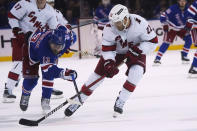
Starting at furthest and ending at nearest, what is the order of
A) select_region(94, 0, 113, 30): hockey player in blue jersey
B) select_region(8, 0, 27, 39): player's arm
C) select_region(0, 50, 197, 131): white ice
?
select_region(94, 0, 113, 30): hockey player in blue jersey, select_region(8, 0, 27, 39): player's arm, select_region(0, 50, 197, 131): white ice

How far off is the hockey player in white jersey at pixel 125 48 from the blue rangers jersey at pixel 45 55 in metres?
0.28

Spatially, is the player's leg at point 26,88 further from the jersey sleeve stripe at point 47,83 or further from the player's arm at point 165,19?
the player's arm at point 165,19

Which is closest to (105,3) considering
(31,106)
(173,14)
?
(173,14)

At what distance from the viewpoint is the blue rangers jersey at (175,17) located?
22.6ft

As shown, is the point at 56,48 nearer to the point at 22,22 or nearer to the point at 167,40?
the point at 22,22

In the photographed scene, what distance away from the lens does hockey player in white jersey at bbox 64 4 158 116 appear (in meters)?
3.46

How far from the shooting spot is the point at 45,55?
3.38 metres

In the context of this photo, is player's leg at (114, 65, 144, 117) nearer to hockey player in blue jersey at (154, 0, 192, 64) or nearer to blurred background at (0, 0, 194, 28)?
hockey player in blue jersey at (154, 0, 192, 64)

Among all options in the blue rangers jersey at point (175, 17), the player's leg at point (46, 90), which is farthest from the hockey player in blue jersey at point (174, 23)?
the player's leg at point (46, 90)

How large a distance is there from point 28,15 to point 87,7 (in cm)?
426

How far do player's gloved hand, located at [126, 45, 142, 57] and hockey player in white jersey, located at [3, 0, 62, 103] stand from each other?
1.08 m

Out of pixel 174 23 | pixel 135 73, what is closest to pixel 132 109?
pixel 135 73

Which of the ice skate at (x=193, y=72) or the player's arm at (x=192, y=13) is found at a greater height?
the player's arm at (x=192, y=13)

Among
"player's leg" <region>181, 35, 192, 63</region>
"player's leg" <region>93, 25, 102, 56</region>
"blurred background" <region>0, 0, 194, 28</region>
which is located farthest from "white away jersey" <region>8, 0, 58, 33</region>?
"blurred background" <region>0, 0, 194, 28</region>
